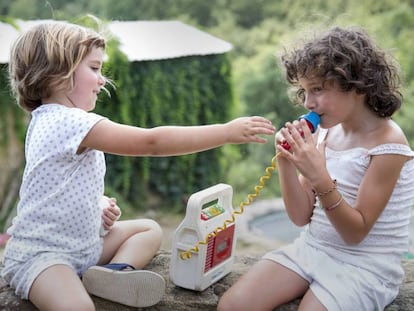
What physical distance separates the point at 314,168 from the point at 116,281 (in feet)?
1.69

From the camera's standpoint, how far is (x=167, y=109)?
167 inches

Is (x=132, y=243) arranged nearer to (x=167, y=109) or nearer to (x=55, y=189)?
(x=55, y=189)

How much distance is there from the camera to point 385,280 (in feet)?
4.91

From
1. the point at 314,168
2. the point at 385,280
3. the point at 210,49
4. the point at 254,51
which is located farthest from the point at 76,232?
the point at 254,51

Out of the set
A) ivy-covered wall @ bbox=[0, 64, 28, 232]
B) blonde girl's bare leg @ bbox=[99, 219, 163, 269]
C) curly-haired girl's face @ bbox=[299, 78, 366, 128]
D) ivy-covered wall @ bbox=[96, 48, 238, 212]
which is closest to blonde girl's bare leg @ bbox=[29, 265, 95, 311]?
blonde girl's bare leg @ bbox=[99, 219, 163, 269]

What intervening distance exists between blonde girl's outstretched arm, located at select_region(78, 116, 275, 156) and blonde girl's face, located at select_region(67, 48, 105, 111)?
0.44 feet

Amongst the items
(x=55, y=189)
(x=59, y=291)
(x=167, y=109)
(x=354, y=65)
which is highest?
(x=354, y=65)

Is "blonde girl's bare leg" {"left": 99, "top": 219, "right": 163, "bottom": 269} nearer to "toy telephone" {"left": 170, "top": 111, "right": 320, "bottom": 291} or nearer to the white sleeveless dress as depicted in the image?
"toy telephone" {"left": 170, "top": 111, "right": 320, "bottom": 291}

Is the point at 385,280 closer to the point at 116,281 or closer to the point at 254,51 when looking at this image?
the point at 116,281

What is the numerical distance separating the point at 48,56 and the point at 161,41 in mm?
2807

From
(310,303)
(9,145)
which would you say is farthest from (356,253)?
(9,145)

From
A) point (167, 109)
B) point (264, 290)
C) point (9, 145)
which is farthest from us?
point (167, 109)

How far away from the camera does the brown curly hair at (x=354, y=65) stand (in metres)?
1.48

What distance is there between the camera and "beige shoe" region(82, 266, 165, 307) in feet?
4.76
